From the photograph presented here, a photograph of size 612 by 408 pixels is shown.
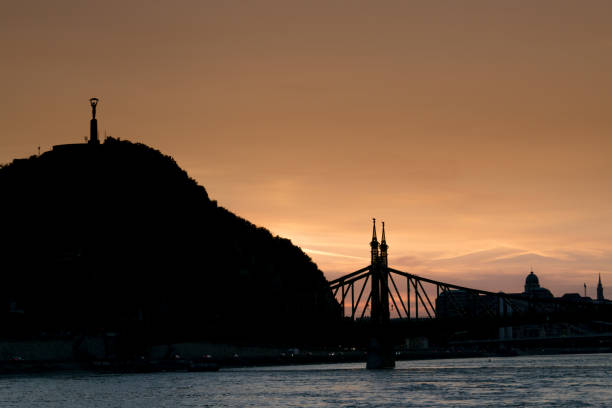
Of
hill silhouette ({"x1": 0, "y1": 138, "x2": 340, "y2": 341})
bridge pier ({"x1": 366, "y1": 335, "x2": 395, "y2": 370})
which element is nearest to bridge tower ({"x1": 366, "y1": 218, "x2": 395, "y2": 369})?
bridge pier ({"x1": 366, "y1": 335, "x2": 395, "y2": 370})

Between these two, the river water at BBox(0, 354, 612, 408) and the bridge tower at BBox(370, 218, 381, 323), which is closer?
the river water at BBox(0, 354, 612, 408)

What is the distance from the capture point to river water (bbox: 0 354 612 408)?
284 ft

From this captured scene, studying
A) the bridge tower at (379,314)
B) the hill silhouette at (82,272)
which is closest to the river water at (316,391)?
the bridge tower at (379,314)

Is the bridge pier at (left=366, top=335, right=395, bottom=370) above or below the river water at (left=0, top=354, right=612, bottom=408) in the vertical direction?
above

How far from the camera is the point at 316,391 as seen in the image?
101938mm

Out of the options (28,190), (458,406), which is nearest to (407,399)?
(458,406)

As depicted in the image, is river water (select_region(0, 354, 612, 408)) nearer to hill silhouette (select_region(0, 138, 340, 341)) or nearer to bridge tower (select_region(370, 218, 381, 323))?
bridge tower (select_region(370, 218, 381, 323))

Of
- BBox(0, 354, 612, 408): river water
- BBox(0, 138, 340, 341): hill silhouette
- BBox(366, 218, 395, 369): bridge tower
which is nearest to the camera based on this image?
BBox(0, 354, 612, 408): river water

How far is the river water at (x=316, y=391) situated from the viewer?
3410 inches

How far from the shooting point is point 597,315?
123812 mm

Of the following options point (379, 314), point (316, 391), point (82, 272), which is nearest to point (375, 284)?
point (379, 314)

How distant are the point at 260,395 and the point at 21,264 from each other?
96.9 m

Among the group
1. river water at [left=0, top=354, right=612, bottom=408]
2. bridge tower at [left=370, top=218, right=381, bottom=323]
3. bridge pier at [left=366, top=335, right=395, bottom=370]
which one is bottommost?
river water at [left=0, top=354, right=612, bottom=408]

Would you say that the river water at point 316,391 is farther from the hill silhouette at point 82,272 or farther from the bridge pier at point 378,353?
the hill silhouette at point 82,272
